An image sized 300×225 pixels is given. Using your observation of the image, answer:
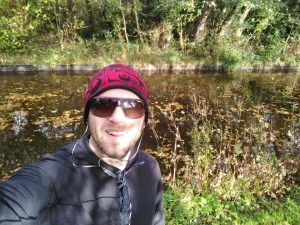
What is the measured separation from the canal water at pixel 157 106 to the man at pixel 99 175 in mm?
2522

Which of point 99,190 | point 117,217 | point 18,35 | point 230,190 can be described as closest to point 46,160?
point 99,190

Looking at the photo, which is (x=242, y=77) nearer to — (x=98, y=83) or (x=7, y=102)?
(x=7, y=102)

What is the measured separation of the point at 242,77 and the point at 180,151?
26.3 feet

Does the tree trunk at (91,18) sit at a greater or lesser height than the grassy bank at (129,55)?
greater

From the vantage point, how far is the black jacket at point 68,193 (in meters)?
1.29

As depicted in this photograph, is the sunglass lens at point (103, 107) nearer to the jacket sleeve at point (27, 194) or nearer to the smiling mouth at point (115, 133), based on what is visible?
the smiling mouth at point (115, 133)

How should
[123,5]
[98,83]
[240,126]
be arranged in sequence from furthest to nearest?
[123,5]
[240,126]
[98,83]

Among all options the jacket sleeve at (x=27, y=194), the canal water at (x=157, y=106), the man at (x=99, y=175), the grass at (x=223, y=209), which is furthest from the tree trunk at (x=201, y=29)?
the jacket sleeve at (x=27, y=194)

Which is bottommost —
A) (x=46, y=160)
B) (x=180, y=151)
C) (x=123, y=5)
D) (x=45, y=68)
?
(x=180, y=151)

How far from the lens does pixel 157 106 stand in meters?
8.15

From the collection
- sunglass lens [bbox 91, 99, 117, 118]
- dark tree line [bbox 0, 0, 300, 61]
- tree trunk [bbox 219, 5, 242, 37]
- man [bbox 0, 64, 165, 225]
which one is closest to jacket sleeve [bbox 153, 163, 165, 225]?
man [bbox 0, 64, 165, 225]

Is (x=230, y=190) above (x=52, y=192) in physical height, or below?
below

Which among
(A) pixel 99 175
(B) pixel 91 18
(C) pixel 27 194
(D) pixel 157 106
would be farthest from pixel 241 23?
(C) pixel 27 194

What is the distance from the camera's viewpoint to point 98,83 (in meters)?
1.65
